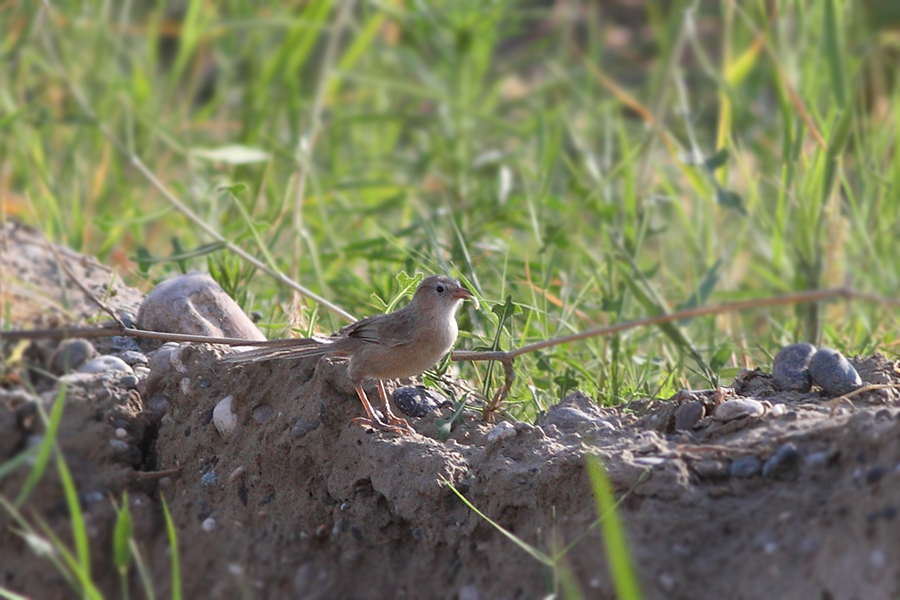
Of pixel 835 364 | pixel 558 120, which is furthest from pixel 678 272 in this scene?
pixel 835 364

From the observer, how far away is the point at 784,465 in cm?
230

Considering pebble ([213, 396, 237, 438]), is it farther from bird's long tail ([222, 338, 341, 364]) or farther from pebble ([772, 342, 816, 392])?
pebble ([772, 342, 816, 392])

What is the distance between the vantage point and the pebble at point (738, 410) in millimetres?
2586

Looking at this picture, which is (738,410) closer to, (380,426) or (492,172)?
(380,426)

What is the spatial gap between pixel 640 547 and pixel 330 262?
2.58 m

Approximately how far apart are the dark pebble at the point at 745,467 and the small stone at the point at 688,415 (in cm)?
29

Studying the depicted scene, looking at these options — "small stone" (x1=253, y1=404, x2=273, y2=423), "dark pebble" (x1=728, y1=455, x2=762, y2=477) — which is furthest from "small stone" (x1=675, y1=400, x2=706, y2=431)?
"small stone" (x1=253, y1=404, x2=273, y2=423)

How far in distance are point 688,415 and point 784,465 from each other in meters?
0.39

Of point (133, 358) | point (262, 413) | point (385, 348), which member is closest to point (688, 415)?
point (385, 348)

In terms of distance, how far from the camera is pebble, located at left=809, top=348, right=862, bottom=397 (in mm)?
2773

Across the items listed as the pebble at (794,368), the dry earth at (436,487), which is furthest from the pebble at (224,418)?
the pebble at (794,368)

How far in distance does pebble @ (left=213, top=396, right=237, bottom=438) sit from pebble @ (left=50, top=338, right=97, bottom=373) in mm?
386

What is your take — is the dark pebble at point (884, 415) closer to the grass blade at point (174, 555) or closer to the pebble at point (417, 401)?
the pebble at point (417, 401)

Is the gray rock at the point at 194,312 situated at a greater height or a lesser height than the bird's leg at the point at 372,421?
greater
